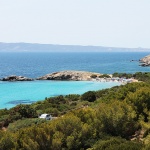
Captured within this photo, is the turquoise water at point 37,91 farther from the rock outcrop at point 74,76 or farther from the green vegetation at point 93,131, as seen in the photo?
the green vegetation at point 93,131

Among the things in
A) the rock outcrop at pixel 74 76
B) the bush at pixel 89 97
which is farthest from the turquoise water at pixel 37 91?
the bush at pixel 89 97

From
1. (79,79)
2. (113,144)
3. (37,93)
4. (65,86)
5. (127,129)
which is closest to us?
(113,144)

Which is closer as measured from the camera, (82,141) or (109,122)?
(82,141)

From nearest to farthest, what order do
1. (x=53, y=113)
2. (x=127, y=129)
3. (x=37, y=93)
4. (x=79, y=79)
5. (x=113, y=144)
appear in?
1. (x=113, y=144)
2. (x=127, y=129)
3. (x=53, y=113)
4. (x=37, y=93)
5. (x=79, y=79)

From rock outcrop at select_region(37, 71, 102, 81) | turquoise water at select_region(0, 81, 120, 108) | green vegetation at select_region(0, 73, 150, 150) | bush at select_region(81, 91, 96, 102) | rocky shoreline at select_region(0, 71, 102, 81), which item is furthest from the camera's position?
rocky shoreline at select_region(0, 71, 102, 81)

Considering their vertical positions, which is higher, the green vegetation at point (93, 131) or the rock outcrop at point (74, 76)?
the green vegetation at point (93, 131)

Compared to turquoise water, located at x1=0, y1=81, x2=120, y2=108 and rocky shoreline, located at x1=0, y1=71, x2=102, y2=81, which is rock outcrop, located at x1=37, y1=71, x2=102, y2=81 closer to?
rocky shoreline, located at x1=0, y1=71, x2=102, y2=81

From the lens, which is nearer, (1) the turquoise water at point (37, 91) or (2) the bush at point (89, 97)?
(2) the bush at point (89, 97)

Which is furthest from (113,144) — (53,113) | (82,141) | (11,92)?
(11,92)

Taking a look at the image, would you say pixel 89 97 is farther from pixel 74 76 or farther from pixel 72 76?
pixel 72 76

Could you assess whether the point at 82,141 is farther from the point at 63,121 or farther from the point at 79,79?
the point at 79,79

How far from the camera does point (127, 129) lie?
16.3 metres

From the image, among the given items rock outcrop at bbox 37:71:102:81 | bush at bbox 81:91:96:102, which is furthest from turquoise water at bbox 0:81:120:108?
bush at bbox 81:91:96:102

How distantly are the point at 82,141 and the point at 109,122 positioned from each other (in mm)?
2045
